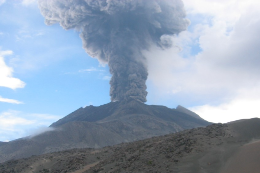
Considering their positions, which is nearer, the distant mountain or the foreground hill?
the foreground hill

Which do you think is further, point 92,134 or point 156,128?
point 156,128

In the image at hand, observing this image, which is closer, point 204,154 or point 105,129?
point 204,154

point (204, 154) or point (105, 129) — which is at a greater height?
point (105, 129)

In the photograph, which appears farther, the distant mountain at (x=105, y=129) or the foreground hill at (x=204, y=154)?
the distant mountain at (x=105, y=129)

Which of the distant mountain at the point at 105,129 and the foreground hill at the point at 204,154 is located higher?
the distant mountain at the point at 105,129

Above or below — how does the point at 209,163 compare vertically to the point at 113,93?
below

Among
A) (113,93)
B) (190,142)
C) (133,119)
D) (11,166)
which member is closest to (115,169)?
(190,142)

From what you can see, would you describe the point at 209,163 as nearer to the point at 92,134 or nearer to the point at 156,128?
the point at 92,134

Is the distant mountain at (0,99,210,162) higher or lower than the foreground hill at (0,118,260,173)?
higher
